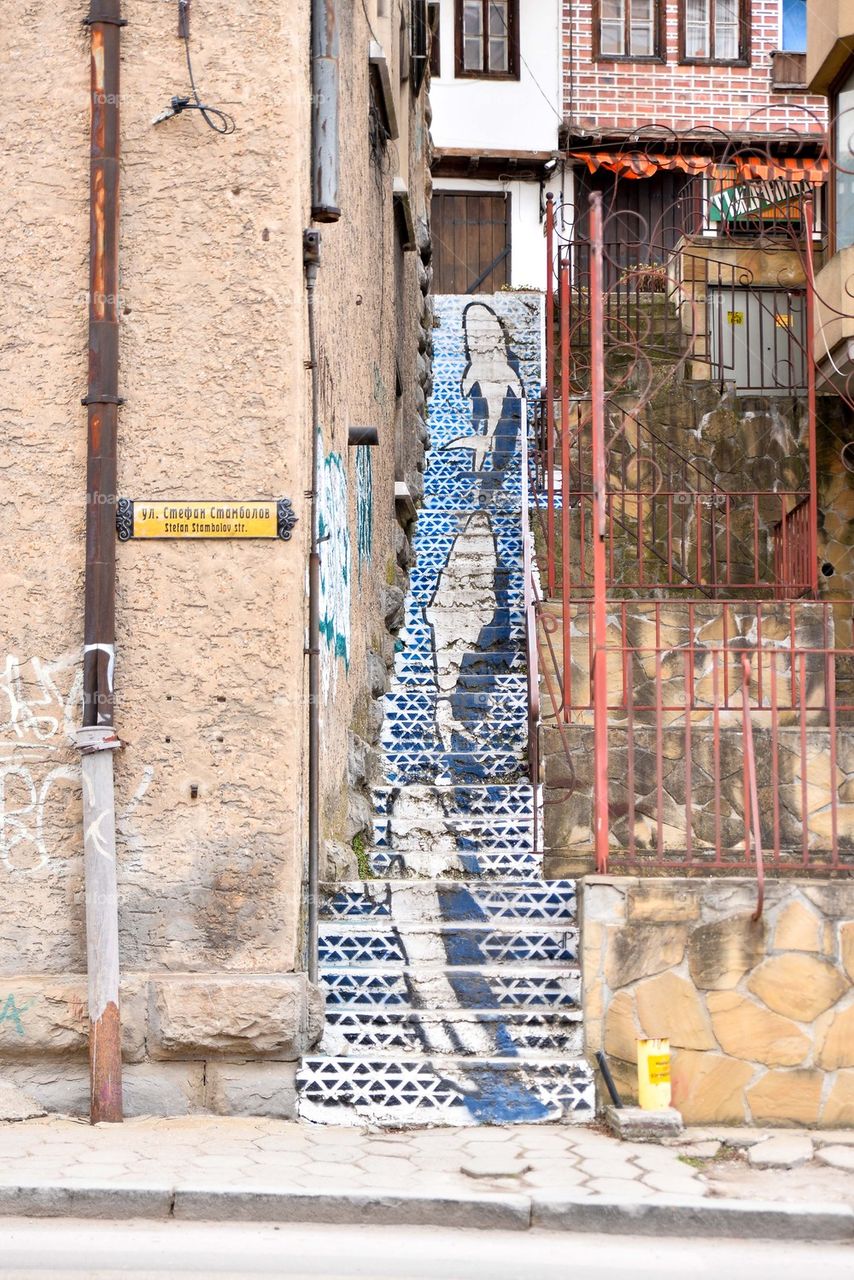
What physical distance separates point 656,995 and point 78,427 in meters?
3.33

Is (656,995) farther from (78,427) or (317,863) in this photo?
(78,427)

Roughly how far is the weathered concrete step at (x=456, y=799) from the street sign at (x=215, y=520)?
9.65 ft

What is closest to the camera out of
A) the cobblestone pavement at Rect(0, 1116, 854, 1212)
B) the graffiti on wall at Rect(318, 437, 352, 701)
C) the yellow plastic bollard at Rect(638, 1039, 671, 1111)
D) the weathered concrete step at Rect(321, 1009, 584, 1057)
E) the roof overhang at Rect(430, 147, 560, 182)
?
the cobblestone pavement at Rect(0, 1116, 854, 1212)

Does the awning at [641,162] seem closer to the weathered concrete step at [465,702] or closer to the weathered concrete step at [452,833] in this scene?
the weathered concrete step at [465,702]

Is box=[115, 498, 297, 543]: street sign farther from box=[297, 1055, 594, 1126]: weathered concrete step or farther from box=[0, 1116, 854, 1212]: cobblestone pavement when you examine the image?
box=[0, 1116, 854, 1212]: cobblestone pavement

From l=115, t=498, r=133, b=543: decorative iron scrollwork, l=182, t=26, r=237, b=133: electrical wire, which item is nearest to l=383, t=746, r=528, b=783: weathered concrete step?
l=115, t=498, r=133, b=543: decorative iron scrollwork

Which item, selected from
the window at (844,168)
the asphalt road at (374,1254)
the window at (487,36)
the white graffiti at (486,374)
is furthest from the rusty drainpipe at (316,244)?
the window at (487,36)

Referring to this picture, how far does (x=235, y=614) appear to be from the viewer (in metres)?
6.63

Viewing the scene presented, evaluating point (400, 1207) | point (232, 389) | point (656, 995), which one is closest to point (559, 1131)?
point (656, 995)

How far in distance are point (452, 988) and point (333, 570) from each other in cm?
242

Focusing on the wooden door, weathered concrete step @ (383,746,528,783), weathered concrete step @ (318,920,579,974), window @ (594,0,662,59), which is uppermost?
window @ (594,0,662,59)

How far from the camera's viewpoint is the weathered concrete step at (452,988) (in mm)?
6910

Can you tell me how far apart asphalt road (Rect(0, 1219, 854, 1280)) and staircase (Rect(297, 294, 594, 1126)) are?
1.15m

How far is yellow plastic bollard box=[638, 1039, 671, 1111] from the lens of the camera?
6.29 meters
